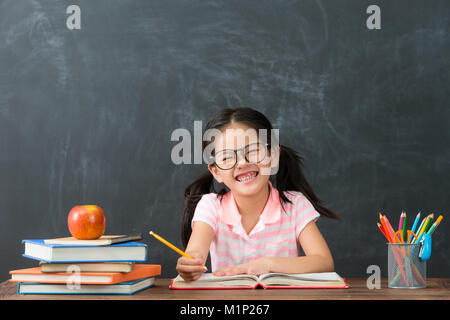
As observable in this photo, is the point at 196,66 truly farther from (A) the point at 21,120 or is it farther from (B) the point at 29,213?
(B) the point at 29,213

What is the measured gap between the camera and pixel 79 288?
1158mm

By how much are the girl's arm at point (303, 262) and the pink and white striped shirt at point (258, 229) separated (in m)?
0.05

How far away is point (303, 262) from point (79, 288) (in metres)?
0.61

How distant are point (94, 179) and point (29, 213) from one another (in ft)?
1.22

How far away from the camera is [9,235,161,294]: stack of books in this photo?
1.15m

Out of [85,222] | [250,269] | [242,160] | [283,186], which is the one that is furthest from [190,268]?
[283,186]

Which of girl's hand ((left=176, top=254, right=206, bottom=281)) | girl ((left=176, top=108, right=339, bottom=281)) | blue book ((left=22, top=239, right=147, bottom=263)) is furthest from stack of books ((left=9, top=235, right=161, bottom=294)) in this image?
girl ((left=176, top=108, right=339, bottom=281))

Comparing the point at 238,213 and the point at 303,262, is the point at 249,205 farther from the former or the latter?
the point at 303,262

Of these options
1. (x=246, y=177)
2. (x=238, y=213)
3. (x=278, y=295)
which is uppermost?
(x=246, y=177)

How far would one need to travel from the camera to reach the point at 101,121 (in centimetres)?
271

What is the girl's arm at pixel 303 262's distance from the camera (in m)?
1.35

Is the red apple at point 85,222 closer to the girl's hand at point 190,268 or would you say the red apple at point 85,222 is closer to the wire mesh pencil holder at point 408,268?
the girl's hand at point 190,268

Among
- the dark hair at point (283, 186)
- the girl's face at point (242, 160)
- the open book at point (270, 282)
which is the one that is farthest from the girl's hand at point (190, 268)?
the dark hair at point (283, 186)
